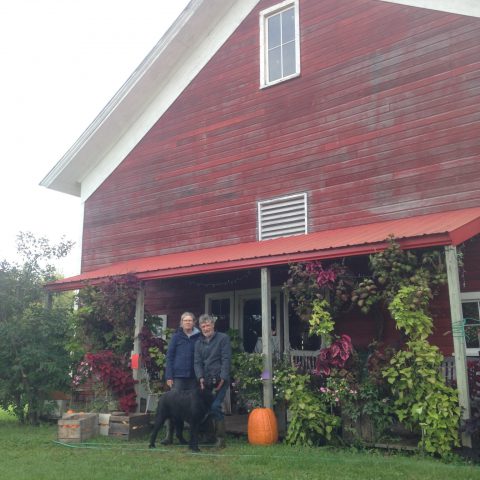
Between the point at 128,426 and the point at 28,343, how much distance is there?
9.59 ft

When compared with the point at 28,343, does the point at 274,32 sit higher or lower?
higher

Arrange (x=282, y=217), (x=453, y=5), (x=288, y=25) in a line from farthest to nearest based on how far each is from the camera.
→ (x=288, y=25) → (x=282, y=217) → (x=453, y=5)

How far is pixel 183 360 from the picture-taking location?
24.6ft

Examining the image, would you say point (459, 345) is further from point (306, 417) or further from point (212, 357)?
point (212, 357)

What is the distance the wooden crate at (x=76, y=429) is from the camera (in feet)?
25.7

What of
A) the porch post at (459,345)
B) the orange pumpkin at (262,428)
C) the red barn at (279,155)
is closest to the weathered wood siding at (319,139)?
the red barn at (279,155)

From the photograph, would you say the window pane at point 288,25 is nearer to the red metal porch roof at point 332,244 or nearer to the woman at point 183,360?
the red metal porch roof at point 332,244

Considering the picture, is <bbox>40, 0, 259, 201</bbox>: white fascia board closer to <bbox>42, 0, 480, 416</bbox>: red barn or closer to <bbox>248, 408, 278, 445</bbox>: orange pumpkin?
<bbox>42, 0, 480, 416</bbox>: red barn

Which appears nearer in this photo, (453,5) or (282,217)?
(453,5)

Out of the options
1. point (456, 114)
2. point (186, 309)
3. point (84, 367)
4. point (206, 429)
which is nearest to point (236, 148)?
point (186, 309)

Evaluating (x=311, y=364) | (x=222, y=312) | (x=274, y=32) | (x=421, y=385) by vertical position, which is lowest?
(x=421, y=385)

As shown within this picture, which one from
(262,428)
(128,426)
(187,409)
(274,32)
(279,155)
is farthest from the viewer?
(274,32)

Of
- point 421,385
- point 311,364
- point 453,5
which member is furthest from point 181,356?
point 453,5

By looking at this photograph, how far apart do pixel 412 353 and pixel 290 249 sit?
2.30 meters
